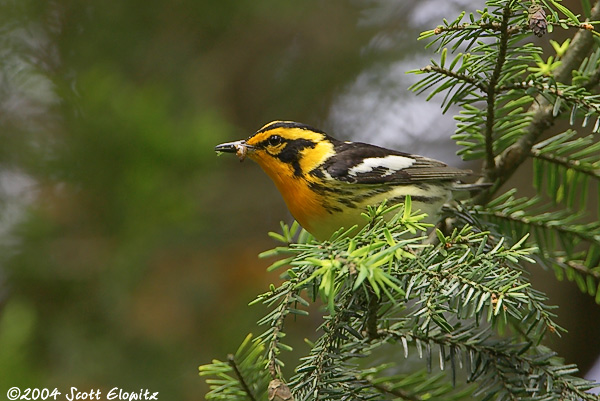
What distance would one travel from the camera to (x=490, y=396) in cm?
161

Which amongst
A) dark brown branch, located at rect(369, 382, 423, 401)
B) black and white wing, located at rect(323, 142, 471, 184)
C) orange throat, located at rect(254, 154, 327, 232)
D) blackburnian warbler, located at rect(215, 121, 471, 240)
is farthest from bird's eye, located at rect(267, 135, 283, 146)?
dark brown branch, located at rect(369, 382, 423, 401)

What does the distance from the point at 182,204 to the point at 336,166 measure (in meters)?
0.99

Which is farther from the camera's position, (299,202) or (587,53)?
(299,202)

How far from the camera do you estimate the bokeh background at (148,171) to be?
3.25m

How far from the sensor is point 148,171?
3230 mm

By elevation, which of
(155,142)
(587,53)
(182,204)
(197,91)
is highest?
(197,91)

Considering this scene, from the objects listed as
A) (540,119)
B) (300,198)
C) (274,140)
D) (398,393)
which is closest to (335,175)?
(300,198)

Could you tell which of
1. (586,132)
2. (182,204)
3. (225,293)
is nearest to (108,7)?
(182,204)

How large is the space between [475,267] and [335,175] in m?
1.10

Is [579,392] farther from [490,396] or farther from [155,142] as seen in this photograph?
[155,142]

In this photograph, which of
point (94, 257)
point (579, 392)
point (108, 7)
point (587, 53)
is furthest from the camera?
point (108, 7)

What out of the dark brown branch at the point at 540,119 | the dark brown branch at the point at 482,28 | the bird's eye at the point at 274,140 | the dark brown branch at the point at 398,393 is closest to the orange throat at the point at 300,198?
the bird's eye at the point at 274,140

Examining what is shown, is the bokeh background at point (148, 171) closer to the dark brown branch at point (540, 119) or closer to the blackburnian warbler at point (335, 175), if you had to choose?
the blackburnian warbler at point (335, 175)

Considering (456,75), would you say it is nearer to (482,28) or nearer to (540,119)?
(482,28)
